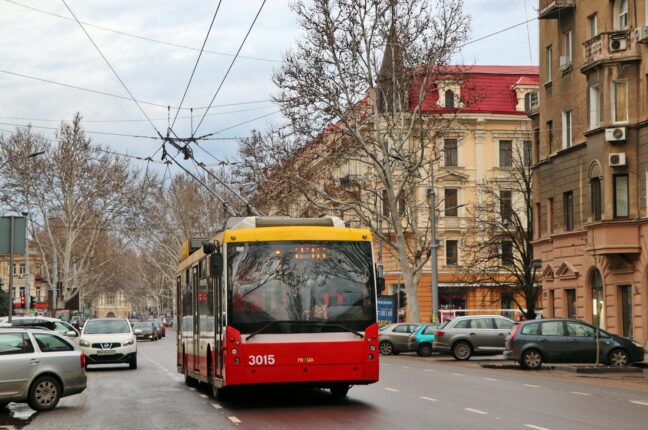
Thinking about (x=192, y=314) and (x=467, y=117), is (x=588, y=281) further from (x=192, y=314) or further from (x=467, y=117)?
(x=467, y=117)

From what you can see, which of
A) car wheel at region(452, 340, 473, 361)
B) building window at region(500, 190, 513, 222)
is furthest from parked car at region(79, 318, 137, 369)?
building window at region(500, 190, 513, 222)

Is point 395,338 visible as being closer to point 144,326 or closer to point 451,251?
point 451,251

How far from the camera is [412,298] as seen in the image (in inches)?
2020

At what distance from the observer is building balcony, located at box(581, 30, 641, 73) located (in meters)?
38.1

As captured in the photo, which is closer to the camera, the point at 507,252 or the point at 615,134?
the point at 615,134

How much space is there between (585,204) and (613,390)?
2013cm

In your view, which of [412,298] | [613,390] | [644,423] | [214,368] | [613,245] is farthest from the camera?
[412,298]

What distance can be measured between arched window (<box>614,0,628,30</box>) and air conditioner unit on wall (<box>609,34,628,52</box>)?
0.69m

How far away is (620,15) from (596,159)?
4.98m

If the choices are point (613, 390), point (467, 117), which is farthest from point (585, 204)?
point (467, 117)

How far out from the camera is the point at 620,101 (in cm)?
3884

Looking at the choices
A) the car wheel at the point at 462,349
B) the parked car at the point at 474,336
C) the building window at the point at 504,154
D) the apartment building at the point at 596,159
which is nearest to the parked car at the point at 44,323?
the parked car at the point at 474,336

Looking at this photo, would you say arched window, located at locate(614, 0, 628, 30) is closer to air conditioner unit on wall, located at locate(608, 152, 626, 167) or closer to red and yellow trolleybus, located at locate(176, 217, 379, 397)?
air conditioner unit on wall, located at locate(608, 152, 626, 167)

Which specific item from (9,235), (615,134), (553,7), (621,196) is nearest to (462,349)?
(621,196)
